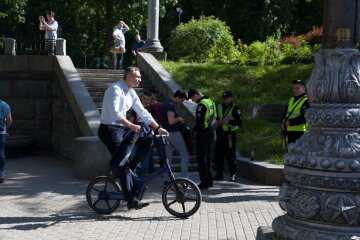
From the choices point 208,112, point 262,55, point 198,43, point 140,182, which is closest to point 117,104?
point 140,182

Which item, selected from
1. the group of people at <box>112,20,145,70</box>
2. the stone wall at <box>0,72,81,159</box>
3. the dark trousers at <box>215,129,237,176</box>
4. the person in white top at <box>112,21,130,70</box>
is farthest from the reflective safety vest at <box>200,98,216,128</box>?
the person in white top at <box>112,21,130,70</box>

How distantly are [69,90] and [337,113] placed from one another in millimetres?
11480

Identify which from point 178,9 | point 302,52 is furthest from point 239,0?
point 302,52

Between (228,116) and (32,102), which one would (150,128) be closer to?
(228,116)

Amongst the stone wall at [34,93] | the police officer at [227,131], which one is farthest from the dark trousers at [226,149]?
the stone wall at [34,93]

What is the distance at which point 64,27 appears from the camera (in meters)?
40.0

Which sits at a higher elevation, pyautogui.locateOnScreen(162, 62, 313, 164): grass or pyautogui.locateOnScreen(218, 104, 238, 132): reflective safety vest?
pyautogui.locateOnScreen(162, 62, 313, 164): grass

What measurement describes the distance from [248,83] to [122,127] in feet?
32.5

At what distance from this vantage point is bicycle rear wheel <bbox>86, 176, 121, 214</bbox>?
25.6ft

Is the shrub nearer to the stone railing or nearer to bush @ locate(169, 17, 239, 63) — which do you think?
bush @ locate(169, 17, 239, 63)

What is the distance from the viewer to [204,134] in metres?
9.75

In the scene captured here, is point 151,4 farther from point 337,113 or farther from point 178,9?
point 178,9

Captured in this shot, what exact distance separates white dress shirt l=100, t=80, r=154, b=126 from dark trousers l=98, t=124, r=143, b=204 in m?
0.14

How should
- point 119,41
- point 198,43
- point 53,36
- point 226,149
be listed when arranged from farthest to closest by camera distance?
point 198,43, point 119,41, point 53,36, point 226,149
